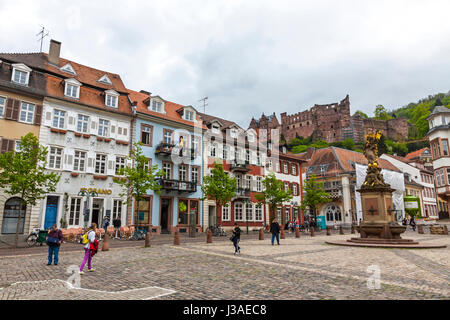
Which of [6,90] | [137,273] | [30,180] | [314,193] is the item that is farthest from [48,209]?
[314,193]

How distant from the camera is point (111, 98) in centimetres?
2966

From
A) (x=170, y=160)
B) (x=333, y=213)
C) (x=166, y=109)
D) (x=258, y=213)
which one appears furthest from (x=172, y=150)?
(x=333, y=213)

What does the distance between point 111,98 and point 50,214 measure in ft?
38.2

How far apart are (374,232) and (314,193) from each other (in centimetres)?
2335

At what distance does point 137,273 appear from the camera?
9531 mm

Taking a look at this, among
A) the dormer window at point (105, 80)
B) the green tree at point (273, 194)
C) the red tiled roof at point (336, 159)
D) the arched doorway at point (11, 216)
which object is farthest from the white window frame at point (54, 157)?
the red tiled roof at point (336, 159)

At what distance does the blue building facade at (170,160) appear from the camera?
30.0 meters

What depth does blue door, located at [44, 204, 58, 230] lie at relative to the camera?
24312 mm

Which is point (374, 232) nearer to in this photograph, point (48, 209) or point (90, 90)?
point (48, 209)

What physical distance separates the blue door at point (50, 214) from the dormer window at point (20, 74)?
9.84 meters

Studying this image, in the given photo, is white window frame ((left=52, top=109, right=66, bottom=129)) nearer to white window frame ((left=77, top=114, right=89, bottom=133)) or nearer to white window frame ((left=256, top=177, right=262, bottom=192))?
white window frame ((left=77, top=114, right=89, bottom=133))

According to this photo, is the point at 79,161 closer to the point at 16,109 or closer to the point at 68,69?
the point at 16,109

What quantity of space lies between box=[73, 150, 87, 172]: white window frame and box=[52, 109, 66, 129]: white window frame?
98.8 inches

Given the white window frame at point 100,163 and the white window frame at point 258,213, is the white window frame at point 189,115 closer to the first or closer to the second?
the white window frame at point 100,163
